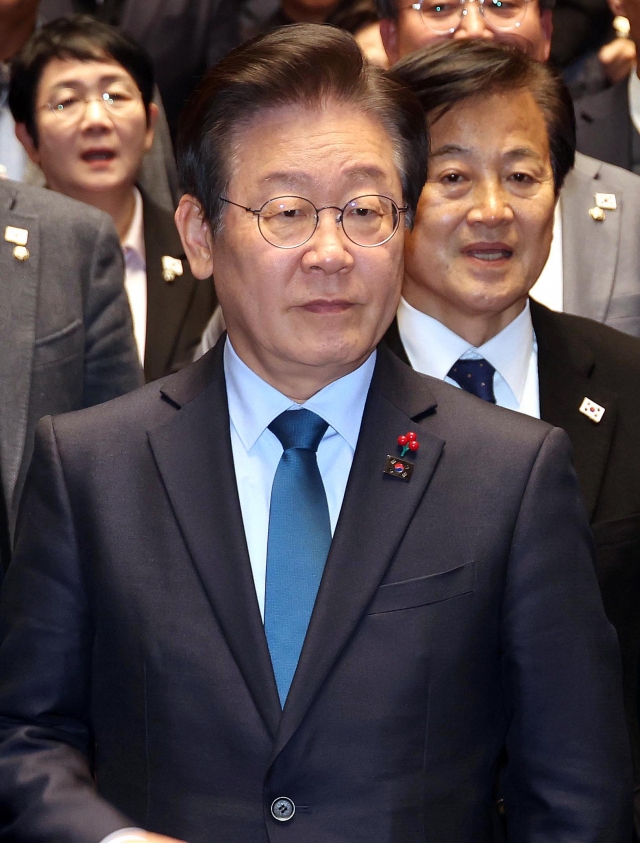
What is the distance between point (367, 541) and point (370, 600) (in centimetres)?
9

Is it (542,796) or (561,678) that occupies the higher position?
(561,678)

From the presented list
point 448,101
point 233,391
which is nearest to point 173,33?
point 448,101

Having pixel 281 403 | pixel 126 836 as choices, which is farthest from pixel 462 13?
pixel 126 836

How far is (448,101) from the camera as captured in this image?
104 inches

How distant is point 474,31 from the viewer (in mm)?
3098

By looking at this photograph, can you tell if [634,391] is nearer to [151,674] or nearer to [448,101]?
[448,101]

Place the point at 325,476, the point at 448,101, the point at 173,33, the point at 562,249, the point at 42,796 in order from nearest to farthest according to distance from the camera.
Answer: the point at 42,796 → the point at 325,476 → the point at 448,101 → the point at 562,249 → the point at 173,33

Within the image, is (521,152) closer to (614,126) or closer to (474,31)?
(474,31)

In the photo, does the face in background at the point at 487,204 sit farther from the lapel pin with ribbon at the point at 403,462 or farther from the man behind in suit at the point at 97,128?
the man behind in suit at the point at 97,128

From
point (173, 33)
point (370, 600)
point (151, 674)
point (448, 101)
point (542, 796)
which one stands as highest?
point (173, 33)

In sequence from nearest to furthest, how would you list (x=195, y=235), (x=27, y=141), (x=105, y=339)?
(x=195, y=235) < (x=105, y=339) < (x=27, y=141)

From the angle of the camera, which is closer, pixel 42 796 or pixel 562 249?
pixel 42 796

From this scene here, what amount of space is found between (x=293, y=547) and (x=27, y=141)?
2264mm

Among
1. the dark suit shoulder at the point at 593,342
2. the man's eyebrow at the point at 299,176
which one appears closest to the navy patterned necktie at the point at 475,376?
the dark suit shoulder at the point at 593,342
